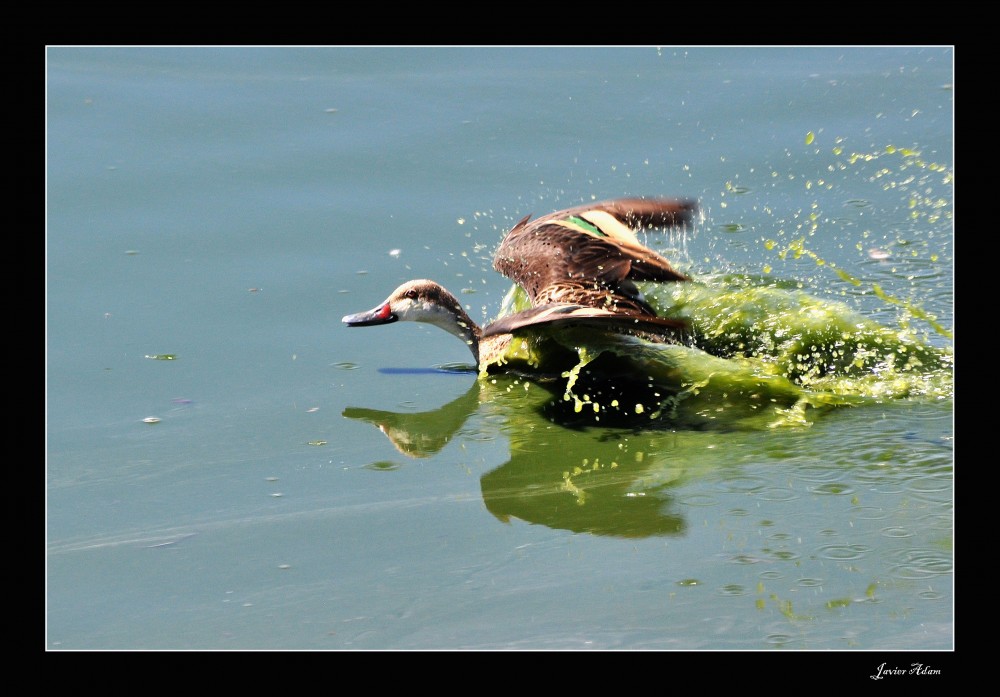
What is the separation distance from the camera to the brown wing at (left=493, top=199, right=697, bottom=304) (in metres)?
6.81

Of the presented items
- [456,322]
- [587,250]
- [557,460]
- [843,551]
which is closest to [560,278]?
[587,250]

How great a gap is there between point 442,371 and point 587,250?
3.37ft

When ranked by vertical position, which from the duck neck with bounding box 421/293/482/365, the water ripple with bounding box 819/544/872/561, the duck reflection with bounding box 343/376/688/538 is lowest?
the water ripple with bounding box 819/544/872/561

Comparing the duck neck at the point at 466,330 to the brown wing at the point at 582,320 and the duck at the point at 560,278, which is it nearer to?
the duck at the point at 560,278

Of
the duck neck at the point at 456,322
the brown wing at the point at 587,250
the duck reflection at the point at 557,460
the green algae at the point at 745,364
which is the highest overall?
the brown wing at the point at 587,250

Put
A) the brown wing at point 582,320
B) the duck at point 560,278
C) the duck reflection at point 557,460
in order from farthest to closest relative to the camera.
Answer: the duck at point 560,278 < the brown wing at point 582,320 < the duck reflection at point 557,460

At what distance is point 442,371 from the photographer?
23.9 ft

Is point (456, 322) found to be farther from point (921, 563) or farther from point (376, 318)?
point (921, 563)

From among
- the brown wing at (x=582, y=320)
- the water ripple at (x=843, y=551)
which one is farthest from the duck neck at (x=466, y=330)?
the water ripple at (x=843, y=551)

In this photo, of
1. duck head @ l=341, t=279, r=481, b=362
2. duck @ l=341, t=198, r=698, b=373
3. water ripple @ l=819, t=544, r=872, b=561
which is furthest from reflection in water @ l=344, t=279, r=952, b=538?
water ripple @ l=819, t=544, r=872, b=561

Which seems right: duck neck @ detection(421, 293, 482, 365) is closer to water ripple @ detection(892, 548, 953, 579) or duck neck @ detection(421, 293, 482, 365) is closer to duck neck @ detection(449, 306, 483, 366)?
duck neck @ detection(449, 306, 483, 366)

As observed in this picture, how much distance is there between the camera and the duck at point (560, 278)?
21.8 feet

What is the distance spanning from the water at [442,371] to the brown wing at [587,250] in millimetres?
422

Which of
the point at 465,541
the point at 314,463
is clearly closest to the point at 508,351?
the point at 314,463
